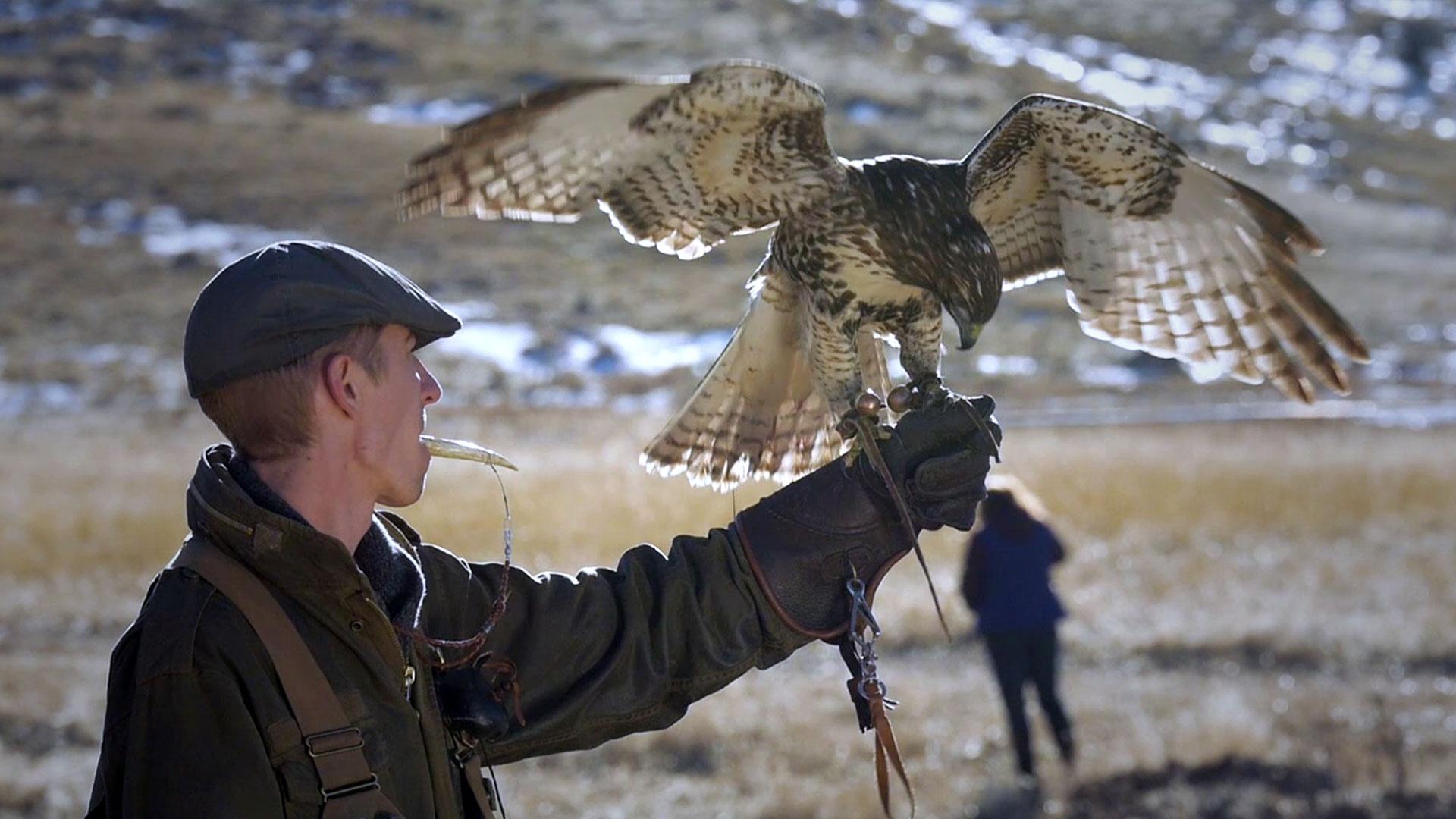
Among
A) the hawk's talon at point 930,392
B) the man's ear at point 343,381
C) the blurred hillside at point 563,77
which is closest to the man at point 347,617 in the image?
the man's ear at point 343,381

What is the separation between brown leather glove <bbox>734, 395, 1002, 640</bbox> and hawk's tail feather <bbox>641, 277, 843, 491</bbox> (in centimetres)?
80

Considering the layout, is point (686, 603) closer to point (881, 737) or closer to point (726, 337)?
point (881, 737)

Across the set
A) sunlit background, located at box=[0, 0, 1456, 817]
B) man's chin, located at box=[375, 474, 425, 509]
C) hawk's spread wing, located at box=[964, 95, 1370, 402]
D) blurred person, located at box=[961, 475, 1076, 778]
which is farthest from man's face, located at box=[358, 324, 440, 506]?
blurred person, located at box=[961, 475, 1076, 778]

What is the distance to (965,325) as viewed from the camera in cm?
363

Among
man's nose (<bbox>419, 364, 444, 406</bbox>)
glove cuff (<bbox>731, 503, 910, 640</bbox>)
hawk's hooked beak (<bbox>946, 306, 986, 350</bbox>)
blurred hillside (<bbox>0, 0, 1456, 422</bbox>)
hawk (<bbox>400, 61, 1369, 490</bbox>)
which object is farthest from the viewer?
blurred hillside (<bbox>0, 0, 1456, 422</bbox>)

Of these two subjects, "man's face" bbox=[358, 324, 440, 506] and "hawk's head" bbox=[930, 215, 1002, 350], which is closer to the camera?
"man's face" bbox=[358, 324, 440, 506]

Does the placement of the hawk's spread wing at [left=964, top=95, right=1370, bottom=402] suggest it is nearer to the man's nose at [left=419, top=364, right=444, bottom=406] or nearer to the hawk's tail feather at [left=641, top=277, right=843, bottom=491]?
the hawk's tail feather at [left=641, top=277, right=843, bottom=491]

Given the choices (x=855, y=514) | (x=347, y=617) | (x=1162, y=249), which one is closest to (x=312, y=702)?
(x=347, y=617)

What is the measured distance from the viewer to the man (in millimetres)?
2020

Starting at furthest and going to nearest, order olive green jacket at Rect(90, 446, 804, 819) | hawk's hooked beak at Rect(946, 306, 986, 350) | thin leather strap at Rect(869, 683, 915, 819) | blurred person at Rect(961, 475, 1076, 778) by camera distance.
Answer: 1. blurred person at Rect(961, 475, 1076, 778)
2. hawk's hooked beak at Rect(946, 306, 986, 350)
3. thin leather strap at Rect(869, 683, 915, 819)
4. olive green jacket at Rect(90, 446, 804, 819)

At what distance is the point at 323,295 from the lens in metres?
2.18

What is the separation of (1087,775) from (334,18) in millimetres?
57833

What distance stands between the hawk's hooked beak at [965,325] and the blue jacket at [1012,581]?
Result: 337cm

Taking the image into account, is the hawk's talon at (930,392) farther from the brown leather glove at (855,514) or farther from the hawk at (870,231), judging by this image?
the brown leather glove at (855,514)
